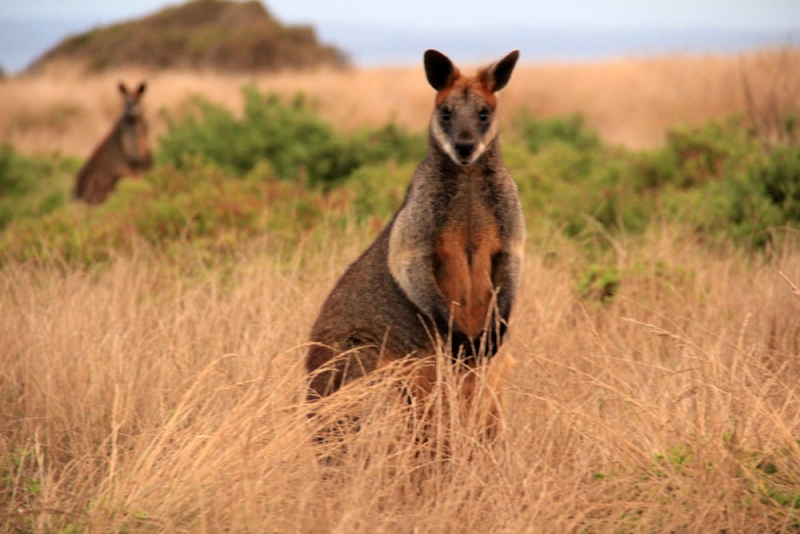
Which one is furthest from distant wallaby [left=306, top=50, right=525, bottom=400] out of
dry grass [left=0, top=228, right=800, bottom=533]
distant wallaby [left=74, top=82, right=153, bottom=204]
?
distant wallaby [left=74, top=82, right=153, bottom=204]

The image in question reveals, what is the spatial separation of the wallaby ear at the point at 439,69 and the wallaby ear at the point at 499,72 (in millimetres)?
159

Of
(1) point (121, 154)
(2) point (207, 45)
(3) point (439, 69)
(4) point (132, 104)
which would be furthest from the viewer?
(2) point (207, 45)

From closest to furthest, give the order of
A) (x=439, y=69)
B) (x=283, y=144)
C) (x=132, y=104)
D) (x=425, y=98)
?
(x=439, y=69) < (x=283, y=144) < (x=132, y=104) < (x=425, y=98)

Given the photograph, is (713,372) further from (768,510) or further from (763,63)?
(763,63)

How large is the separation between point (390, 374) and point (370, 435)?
0.34m

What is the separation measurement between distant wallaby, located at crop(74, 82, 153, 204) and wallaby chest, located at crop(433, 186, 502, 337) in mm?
9136

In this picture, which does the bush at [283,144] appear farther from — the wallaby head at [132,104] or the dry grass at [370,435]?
the dry grass at [370,435]

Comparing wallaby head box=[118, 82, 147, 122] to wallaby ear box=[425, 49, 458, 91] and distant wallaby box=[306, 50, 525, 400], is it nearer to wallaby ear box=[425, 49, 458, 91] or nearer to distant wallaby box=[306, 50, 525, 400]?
wallaby ear box=[425, 49, 458, 91]

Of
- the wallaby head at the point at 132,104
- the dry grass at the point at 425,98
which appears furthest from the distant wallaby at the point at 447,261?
the dry grass at the point at 425,98

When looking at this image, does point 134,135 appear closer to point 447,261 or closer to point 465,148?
point 447,261

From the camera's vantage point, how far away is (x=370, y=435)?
3.91 metres

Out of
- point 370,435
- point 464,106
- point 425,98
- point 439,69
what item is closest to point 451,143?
point 464,106

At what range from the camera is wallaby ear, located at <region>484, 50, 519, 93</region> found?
4.42m

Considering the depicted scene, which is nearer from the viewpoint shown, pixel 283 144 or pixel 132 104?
pixel 283 144
